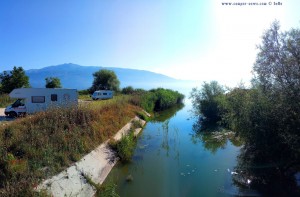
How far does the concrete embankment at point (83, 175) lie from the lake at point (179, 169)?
1.88ft

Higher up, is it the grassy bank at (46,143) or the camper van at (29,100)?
the camper van at (29,100)

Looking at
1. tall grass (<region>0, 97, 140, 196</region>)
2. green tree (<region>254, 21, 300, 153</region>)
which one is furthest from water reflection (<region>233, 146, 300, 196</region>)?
tall grass (<region>0, 97, 140, 196</region>)

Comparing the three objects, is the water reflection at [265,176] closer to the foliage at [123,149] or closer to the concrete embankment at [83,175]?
the foliage at [123,149]

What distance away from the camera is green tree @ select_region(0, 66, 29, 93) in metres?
57.0

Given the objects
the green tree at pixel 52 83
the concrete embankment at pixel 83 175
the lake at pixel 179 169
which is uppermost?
the green tree at pixel 52 83

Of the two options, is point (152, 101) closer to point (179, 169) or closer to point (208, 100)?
point (208, 100)

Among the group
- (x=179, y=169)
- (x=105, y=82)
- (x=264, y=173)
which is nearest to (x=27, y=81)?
(x=105, y=82)

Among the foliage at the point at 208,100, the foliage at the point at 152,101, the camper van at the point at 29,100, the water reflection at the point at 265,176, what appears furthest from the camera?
the foliage at the point at 152,101

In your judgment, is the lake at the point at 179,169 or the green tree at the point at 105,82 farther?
the green tree at the point at 105,82

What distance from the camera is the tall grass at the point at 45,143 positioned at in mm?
9727

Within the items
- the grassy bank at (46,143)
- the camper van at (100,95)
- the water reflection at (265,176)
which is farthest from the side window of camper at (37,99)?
the camper van at (100,95)

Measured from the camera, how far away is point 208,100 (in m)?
32.5

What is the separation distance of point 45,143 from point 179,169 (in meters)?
6.57

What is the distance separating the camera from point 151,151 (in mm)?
18531
